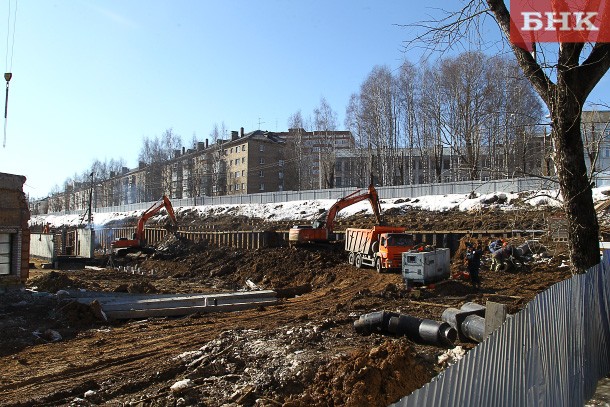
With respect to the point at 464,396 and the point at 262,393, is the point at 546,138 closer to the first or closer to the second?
the point at 262,393

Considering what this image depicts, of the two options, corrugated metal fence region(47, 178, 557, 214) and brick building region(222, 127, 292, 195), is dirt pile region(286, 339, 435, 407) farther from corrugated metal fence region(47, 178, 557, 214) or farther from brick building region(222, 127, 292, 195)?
brick building region(222, 127, 292, 195)

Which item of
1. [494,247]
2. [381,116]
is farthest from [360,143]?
[494,247]

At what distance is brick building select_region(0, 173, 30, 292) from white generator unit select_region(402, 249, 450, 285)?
42.9 ft

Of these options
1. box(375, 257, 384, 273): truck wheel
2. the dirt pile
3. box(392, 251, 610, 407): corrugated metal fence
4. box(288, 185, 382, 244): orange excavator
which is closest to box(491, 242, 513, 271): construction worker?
box(375, 257, 384, 273): truck wheel

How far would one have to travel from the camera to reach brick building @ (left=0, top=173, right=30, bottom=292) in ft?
58.5

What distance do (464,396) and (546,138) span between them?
6505 mm

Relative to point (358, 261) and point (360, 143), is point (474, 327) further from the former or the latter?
point (360, 143)

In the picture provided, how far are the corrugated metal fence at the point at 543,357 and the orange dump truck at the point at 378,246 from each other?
13.6 meters

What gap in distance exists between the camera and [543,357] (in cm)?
504

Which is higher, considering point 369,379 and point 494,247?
point 494,247

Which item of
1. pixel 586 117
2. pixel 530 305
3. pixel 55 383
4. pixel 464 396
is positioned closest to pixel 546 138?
pixel 586 117

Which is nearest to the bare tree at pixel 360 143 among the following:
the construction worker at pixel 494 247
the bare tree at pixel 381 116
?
the bare tree at pixel 381 116

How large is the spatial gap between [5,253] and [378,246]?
1426cm

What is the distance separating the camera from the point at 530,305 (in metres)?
4.66
